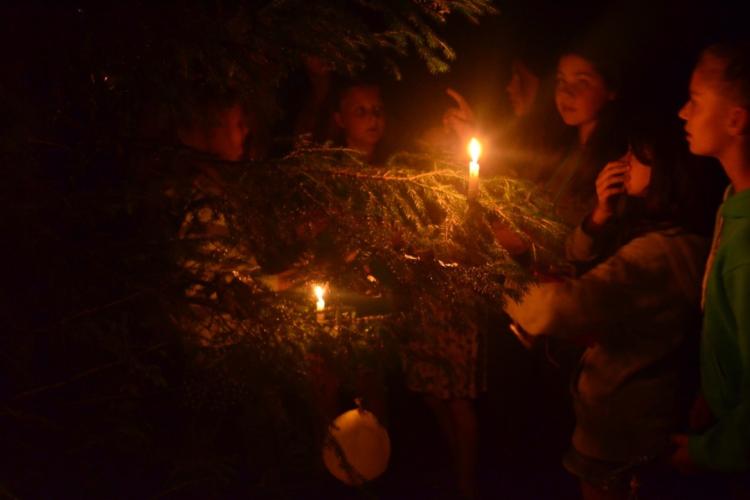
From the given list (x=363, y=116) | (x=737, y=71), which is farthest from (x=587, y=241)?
(x=363, y=116)

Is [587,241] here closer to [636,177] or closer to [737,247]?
[636,177]

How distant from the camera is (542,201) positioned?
229 cm

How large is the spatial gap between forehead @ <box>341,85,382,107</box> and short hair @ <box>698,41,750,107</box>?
2.58m

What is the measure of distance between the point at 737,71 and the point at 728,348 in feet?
3.31

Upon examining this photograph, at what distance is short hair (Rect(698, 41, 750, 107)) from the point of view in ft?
6.64

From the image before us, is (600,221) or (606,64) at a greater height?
(606,64)

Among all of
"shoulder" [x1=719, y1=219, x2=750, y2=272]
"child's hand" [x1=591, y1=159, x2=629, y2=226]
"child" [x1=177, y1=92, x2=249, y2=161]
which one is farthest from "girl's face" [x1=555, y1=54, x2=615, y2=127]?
"child" [x1=177, y1=92, x2=249, y2=161]

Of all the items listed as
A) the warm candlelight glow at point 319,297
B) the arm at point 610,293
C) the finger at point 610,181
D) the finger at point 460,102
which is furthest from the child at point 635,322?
the finger at point 460,102

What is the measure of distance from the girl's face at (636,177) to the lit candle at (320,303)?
1539 millimetres

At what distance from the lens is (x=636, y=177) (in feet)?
8.70

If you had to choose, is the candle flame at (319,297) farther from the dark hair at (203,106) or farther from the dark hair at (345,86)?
the dark hair at (345,86)

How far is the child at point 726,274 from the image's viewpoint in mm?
1918

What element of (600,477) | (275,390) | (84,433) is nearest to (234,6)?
(275,390)

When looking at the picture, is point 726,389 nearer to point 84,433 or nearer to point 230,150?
point 84,433
